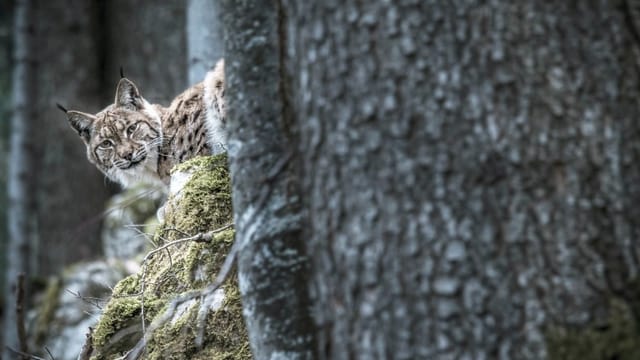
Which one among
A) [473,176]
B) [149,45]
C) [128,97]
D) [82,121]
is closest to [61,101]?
[149,45]

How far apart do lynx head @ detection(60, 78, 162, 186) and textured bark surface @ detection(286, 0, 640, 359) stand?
369cm

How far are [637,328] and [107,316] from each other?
2427mm

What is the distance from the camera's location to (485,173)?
2.36m

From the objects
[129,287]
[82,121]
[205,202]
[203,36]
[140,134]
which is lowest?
[129,287]

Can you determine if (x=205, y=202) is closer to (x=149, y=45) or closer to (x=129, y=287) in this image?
(x=129, y=287)

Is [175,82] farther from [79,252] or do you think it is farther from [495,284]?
[495,284]

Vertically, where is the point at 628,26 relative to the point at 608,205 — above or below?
above

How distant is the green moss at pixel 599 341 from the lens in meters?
2.35

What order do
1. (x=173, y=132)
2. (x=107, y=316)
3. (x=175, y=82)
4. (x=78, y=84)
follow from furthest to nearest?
(x=78, y=84) → (x=175, y=82) → (x=173, y=132) → (x=107, y=316)

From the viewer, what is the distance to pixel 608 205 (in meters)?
2.40

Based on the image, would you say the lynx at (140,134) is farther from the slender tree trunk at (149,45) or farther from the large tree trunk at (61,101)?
the large tree trunk at (61,101)

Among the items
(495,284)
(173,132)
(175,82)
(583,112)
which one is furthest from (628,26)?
(175,82)

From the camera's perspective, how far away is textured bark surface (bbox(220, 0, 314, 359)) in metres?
2.62

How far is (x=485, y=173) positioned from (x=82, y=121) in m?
4.22
